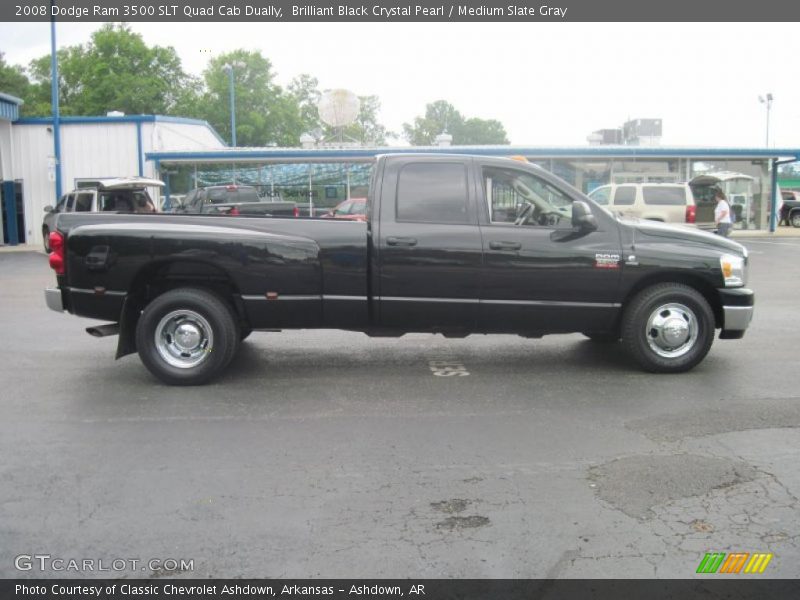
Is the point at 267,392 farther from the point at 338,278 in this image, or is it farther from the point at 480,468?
the point at 480,468

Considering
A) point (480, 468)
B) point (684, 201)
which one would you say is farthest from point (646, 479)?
point (684, 201)

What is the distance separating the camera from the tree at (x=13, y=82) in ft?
201

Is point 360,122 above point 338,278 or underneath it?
above

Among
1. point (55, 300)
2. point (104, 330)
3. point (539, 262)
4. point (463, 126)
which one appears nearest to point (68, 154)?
point (55, 300)

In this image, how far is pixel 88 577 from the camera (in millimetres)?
3416

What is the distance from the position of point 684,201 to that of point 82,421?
1902cm

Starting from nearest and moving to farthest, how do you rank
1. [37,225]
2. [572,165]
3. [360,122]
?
1. [37,225]
2. [572,165]
3. [360,122]

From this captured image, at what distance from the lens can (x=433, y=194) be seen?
6703 millimetres

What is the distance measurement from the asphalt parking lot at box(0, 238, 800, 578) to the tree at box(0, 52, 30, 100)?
6313cm

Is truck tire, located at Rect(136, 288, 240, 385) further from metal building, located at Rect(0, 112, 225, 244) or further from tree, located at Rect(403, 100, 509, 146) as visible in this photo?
tree, located at Rect(403, 100, 509, 146)

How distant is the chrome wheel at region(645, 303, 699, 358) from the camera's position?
6.73m

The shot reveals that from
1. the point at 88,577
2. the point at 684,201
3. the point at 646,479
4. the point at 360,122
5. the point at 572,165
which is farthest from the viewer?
the point at 360,122

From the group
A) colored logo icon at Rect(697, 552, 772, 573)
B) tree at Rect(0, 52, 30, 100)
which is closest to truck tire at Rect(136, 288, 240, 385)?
colored logo icon at Rect(697, 552, 772, 573)

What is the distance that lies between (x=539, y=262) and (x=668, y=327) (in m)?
1.32
